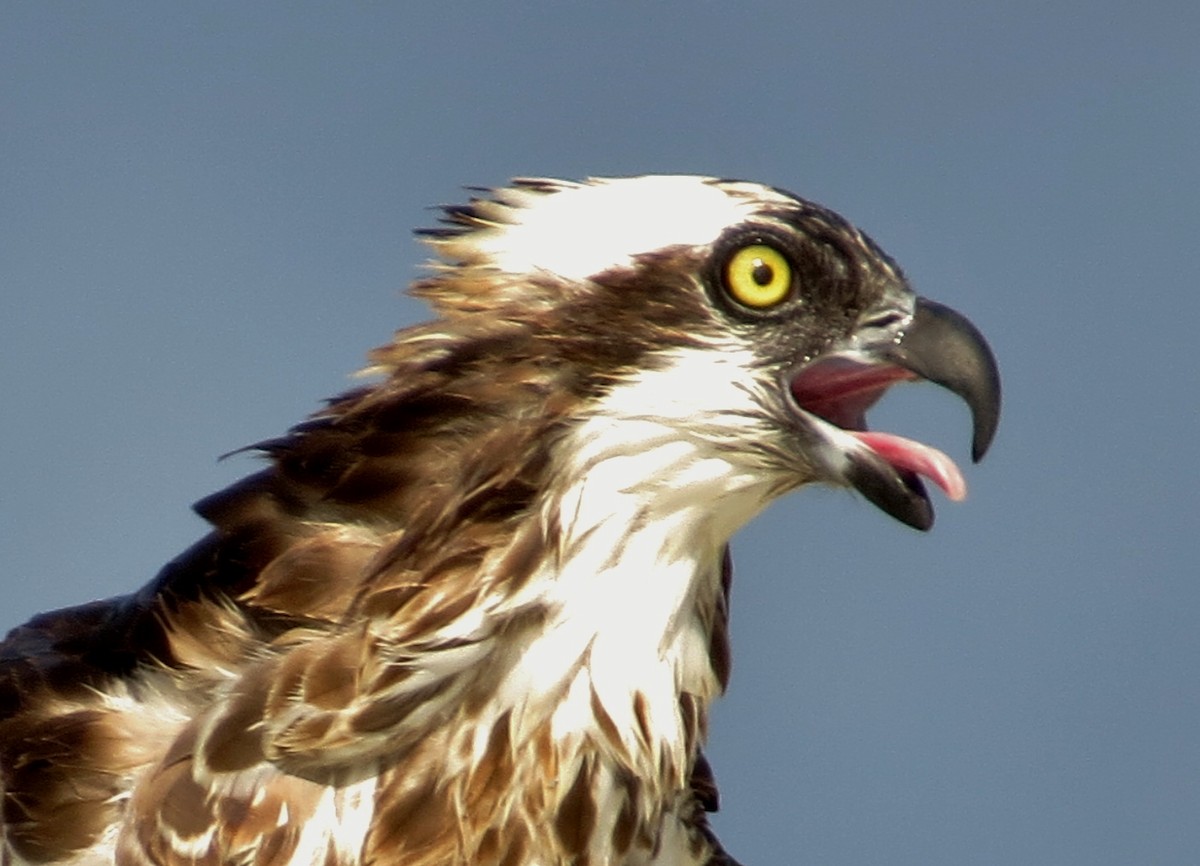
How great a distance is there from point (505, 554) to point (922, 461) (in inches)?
42.0

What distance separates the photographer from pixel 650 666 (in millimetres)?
5797

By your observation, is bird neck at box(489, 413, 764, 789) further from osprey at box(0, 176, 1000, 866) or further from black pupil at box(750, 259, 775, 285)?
black pupil at box(750, 259, 775, 285)

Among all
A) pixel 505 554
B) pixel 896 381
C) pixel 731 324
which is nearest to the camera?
pixel 505 554

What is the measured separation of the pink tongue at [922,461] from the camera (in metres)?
5.57

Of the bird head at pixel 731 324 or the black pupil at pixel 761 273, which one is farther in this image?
the black pupil at pixel 761 273

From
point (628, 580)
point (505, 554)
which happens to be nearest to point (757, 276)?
point (628, 580)

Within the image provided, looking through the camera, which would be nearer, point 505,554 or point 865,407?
point 505,554

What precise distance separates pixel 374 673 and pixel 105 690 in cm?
80

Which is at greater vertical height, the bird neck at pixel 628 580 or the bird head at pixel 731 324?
the bird head at pixel 731 324

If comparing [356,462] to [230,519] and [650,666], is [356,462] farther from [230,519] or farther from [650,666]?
[650,666]

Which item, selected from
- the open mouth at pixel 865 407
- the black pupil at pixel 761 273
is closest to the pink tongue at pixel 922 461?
the open mouth at pixel 865 407

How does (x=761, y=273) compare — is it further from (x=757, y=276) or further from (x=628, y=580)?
(x=628, y=580)

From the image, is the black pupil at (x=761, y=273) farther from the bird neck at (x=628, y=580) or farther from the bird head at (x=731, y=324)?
the bird neck at (x=628, y=580)

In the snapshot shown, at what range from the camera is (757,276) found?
226 inches
